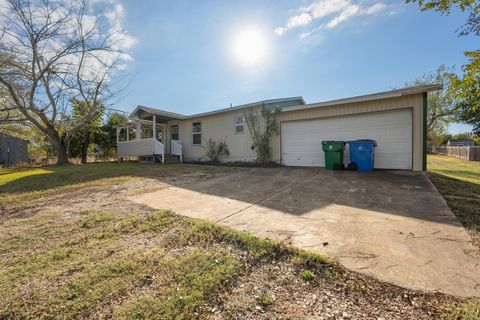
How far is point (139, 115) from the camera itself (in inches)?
563

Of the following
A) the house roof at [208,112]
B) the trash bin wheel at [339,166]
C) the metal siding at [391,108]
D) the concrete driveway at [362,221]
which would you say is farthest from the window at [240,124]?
the concrete driveway at [362,221]

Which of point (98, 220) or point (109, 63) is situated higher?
point (109, 63)

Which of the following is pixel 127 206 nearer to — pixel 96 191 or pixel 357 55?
pixel 96 191

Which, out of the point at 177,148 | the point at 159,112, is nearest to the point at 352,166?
the point at 177,148

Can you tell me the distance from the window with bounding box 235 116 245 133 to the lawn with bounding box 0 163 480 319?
9.13 meters

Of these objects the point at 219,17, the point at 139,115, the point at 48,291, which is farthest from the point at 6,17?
the point at 48,291

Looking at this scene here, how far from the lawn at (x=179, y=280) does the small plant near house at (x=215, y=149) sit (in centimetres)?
946

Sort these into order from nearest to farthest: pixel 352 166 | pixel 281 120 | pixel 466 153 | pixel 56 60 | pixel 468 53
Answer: pixel 468 53 < pixel 352 166 < pixel 281 120 < pixel 56 60 < pixel 466 153

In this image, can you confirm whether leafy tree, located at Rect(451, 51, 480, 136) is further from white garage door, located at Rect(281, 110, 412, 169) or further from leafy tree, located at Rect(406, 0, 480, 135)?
white garage door, located at Rect(281, 110, 412, 169)

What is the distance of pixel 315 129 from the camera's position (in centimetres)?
944

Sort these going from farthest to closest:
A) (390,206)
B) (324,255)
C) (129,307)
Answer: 1. (390,206)
2. (324,255)
3. (129,307)

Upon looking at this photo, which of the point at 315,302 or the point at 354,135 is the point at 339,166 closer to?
the point at 354,135

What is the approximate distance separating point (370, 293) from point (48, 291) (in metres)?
2.64

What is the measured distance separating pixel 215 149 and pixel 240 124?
2187mm
